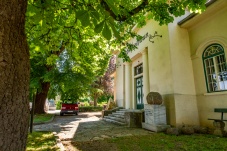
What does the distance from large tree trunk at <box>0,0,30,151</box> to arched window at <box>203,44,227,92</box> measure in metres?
8.93

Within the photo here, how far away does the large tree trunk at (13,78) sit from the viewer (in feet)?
4.89

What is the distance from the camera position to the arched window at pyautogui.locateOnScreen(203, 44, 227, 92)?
8172mm

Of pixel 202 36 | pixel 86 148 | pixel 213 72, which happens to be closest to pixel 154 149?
pixel 86 148

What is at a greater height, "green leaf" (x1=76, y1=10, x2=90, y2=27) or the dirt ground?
"green leaf" (x1=76, y1=10, x2=90, y2=27)

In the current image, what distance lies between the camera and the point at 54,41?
553 centimetres

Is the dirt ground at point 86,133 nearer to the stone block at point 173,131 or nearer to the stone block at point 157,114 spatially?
the stone block at point 157,114

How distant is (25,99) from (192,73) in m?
9.60

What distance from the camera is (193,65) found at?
9609 millimetres

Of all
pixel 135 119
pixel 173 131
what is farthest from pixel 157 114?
pixel 135 119

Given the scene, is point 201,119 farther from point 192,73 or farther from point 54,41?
point 54,41

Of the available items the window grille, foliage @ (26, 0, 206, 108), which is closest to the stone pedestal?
foliage @ (26, 0, 206, 108)

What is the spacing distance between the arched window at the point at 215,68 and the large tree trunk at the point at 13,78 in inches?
352

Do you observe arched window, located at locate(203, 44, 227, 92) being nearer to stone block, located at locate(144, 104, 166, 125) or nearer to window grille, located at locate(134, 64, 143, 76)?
stone block, located at locate(144, 104, 166, 125)

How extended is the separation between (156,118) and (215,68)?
12.9ft
